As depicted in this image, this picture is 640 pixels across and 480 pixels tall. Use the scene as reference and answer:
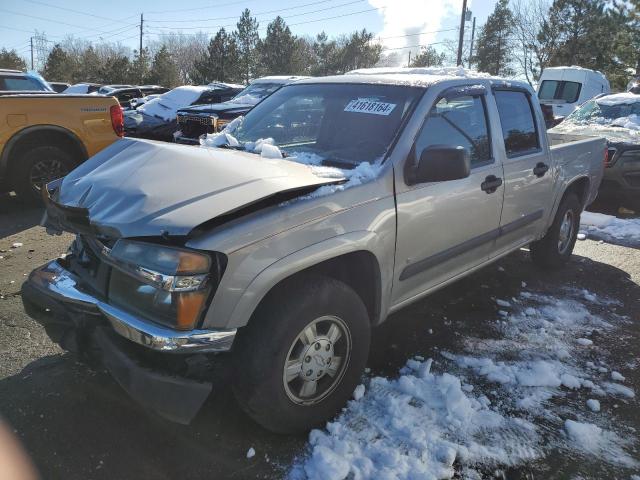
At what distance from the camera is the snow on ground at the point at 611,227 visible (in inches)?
255

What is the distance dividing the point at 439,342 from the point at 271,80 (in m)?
9.65

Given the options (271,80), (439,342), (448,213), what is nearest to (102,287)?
(448,213)

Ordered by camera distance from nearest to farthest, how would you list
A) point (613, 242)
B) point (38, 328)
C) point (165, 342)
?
1. point (165, 342)
2. point (38, 328)
3. point (613, 242)

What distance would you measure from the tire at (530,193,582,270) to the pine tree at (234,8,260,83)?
48.4 m

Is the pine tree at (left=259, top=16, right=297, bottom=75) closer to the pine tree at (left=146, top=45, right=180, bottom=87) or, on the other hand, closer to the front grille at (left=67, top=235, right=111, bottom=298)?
the pine tree at (left=146, top=45, right=180, bottom=87)

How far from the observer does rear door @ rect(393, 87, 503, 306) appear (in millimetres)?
2979

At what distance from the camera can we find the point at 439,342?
3.66 meters

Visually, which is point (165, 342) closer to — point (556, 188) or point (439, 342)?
point (439, 342)

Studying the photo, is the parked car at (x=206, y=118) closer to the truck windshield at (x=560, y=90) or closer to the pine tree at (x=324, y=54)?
the truck windshield at (x=560, y=90)

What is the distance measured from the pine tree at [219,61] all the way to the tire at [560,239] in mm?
46152

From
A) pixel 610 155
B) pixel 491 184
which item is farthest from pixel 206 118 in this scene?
pixel 610 155

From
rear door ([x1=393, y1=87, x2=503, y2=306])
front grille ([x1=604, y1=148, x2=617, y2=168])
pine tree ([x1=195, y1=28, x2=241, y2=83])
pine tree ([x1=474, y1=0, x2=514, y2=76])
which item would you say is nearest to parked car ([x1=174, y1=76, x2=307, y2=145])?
front grille ([x1=604, y1=148, x2=617, y2=168])

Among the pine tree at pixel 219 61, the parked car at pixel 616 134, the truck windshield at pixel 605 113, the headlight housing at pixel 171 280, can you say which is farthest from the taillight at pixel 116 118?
the pine tree at pixel 219 61

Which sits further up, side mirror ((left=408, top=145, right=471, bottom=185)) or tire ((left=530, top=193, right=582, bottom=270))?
side mirror ((left=408, top=145, right=471, bottom=185))
